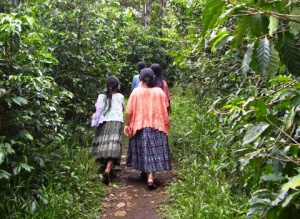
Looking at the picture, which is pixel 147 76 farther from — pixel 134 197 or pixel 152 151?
pixel 134 197

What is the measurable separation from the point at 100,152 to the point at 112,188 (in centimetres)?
63

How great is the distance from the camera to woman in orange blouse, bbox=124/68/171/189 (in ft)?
16.4

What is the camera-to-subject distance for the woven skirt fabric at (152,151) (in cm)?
496

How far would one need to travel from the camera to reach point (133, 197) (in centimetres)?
468

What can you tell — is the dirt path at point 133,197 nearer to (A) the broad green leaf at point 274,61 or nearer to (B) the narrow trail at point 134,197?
(B) the narrow trail at point 134,197

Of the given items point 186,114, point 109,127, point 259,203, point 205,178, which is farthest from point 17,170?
point 186,114

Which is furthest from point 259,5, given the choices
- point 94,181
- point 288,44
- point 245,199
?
point 94,181

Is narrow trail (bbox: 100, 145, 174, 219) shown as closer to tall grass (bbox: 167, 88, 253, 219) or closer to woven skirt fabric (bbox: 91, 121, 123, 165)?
tall grass (bbox: 167, 88, 253, 219)

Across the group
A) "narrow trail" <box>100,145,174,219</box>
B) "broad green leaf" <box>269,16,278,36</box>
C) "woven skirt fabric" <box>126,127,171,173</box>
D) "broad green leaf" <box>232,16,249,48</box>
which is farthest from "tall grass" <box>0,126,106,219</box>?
"broad green leaf" <box>269,16,278,36</box>

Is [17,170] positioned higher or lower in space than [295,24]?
lower

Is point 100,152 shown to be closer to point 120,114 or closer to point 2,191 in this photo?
point 120,114

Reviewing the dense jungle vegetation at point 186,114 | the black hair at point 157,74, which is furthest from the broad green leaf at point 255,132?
the black hair at point 157,74

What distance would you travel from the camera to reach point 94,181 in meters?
4.88

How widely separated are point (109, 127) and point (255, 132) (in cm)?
406
